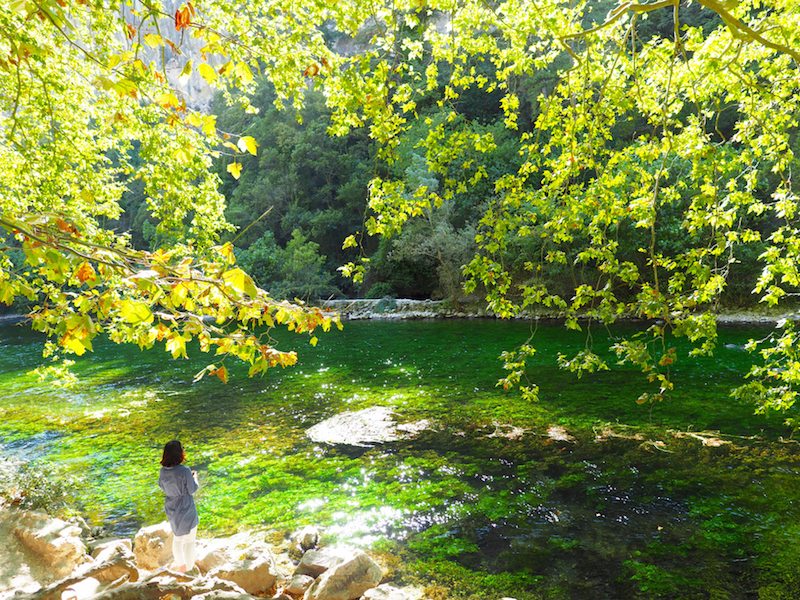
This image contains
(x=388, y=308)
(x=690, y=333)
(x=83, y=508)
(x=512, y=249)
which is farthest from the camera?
(x=388, y=308)

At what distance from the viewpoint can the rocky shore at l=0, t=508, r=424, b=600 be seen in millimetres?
3855

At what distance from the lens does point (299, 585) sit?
16.1 feet

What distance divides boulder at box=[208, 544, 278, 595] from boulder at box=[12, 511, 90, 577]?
1579mm

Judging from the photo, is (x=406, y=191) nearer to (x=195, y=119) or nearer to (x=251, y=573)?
(x=251, y=573)

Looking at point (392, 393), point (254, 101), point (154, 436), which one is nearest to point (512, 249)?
point (392, 393)

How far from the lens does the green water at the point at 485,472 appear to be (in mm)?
5250

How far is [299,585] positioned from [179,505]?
1441 mm

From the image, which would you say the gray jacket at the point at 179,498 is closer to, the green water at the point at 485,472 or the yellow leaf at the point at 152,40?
the green water at the point at 485,472

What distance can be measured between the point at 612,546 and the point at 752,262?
67.9ft

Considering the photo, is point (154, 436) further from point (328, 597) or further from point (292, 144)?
point (292, 144)

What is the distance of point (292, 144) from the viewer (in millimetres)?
39625

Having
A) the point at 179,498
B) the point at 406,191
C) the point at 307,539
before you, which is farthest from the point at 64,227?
the point at 406,191

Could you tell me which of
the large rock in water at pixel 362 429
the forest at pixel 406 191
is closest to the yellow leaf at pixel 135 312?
the large rock in water at pixel 362 429

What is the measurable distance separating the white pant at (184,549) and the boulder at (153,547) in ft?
2.13
